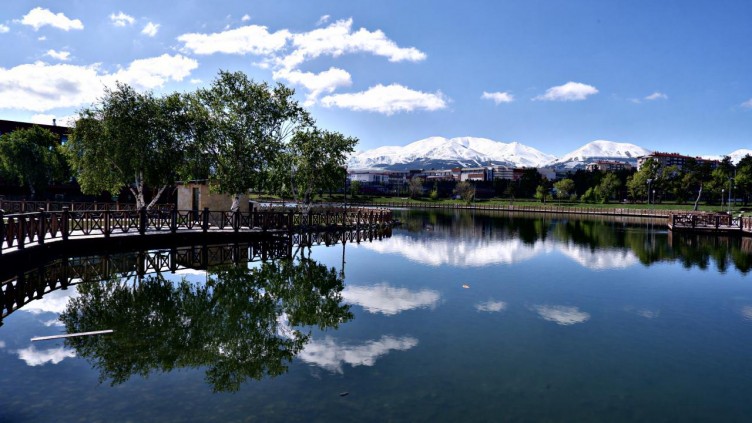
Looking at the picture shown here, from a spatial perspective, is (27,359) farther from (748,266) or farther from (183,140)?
(748,266)

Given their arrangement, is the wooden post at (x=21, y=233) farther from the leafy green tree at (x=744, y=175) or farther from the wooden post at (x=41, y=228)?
the leafy green tree at (x=744, y=175)

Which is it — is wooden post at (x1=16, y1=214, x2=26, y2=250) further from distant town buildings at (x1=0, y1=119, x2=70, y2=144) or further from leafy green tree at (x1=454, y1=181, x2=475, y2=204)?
leafy green tree at (x1=454, y1=181, x2=475, y2=204)

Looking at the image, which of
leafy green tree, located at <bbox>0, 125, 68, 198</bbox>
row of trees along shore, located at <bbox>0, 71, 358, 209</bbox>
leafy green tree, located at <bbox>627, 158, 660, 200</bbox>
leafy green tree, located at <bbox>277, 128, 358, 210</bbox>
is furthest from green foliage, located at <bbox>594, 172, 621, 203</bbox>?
leafy green tree, located at <bbox>0, 125, 68, 198</bbox>

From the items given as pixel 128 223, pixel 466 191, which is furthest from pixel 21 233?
pixel 466 191

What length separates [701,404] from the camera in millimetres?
8789

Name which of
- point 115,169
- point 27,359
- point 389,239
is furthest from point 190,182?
point 27,359

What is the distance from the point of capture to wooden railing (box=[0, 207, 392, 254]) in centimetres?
1985

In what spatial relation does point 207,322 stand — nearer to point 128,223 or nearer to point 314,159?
point 128,223

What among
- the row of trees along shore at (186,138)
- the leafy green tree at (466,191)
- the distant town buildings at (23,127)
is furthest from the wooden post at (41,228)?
the leafy green tree at (466,191)

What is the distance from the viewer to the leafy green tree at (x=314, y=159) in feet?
148

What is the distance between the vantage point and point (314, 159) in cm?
4512

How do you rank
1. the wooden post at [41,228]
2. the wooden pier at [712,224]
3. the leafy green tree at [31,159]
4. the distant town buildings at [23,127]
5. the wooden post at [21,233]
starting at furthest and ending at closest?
the distant town buildings at [23,127] < the leafy green tree at [31,159] < the wooden pier at [712,224] < the wooden post at [41,228] < the wooden post at [21,233]

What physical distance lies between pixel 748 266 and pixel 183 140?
40302mm

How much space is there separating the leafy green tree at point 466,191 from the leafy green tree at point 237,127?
91566 millimetres
